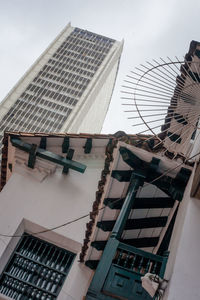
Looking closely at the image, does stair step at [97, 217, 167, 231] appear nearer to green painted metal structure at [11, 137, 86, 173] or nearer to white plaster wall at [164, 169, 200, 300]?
green painted metal structure at [11, 137, 86, 173]

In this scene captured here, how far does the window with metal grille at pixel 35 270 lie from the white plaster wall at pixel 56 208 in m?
0.22

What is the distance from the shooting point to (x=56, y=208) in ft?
24.5

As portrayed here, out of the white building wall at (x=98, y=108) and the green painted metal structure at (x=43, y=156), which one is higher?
the white building wall at (x=98, y=108)

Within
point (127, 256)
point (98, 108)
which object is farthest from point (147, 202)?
point (98, 108)

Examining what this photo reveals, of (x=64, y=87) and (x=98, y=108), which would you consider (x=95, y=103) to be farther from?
(x=64, y=87)

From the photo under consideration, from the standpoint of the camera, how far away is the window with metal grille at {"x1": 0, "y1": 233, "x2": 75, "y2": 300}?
6320 mm

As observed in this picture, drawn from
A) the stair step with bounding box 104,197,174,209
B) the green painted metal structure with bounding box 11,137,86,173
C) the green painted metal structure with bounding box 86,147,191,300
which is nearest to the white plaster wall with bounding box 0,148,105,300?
the green painted metal structure with bounding box 11,137,86,173

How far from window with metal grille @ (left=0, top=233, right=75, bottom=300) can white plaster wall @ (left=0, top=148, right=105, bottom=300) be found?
0.74 ft

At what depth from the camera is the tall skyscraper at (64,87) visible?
168 feet

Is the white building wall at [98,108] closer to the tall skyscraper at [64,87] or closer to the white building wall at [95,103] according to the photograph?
the white building wall at [95,103]

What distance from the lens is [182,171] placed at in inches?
187

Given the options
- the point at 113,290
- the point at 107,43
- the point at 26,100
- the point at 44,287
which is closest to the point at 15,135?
the point at 44,287

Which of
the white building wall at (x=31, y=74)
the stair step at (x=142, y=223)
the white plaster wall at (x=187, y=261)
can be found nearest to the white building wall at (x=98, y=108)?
the white building wall at (x=31, y=74)

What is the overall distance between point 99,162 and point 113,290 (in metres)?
4.96
